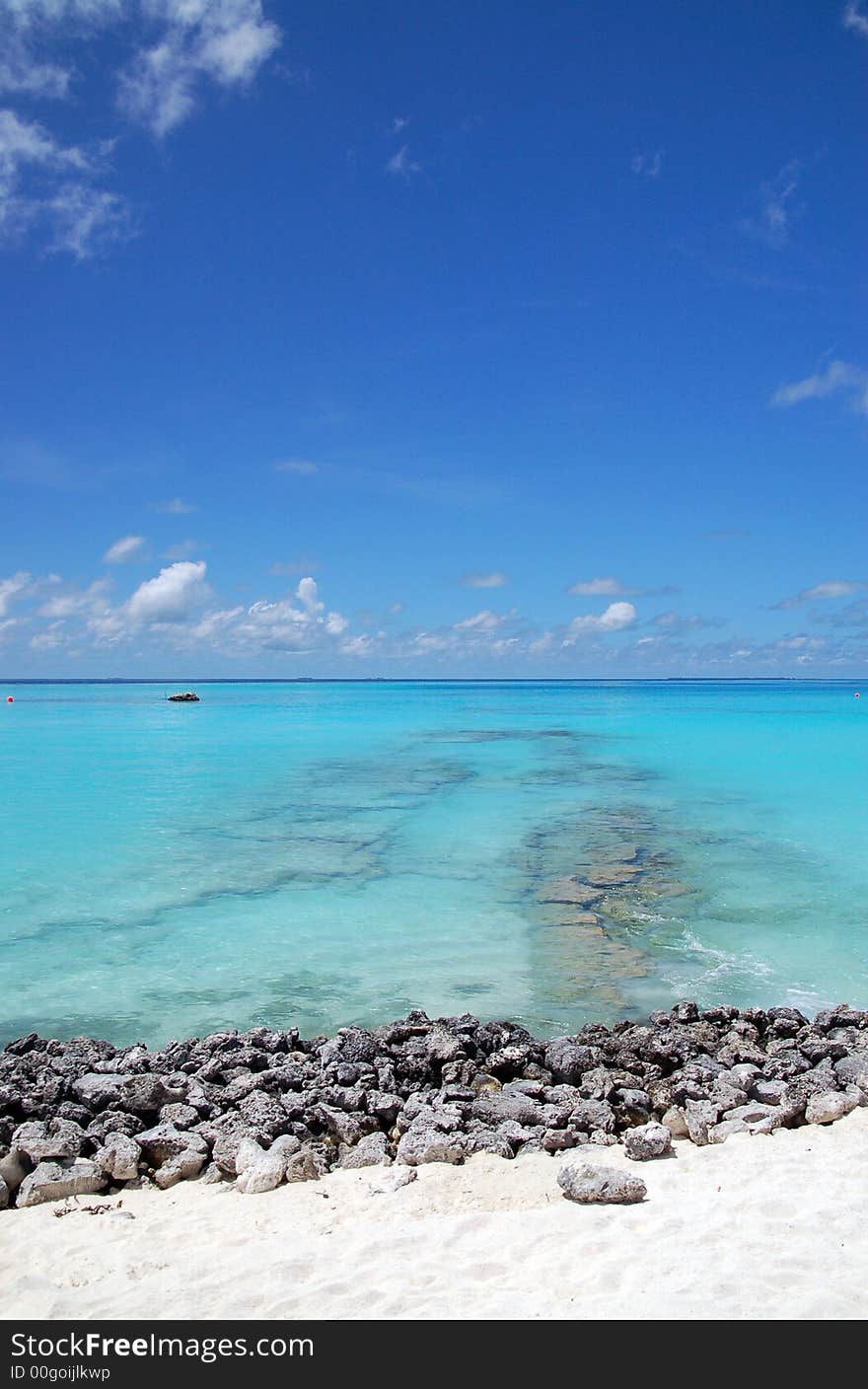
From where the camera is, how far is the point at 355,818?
731 inches

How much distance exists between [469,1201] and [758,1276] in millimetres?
1530

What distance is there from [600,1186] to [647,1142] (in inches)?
25.5

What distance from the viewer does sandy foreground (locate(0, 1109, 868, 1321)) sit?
380 centimetres

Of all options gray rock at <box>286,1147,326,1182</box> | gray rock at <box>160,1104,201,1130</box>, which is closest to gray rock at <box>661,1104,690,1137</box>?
gray rock at <box>286,1147,326,1182</box>

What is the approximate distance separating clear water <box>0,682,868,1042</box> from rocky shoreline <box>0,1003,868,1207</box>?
1203 mm

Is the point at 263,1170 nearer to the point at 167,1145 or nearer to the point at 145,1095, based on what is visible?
the point at 167,1145

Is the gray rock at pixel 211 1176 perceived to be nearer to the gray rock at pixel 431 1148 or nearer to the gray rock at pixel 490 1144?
the gray rock at pixel 431 1148

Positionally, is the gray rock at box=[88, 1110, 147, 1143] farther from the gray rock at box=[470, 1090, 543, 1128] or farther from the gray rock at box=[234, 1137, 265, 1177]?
the gray rock at box=[470, 1090, 543, 1128]

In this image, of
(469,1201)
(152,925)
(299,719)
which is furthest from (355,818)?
(299,719)

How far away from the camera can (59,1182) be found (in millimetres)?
4910

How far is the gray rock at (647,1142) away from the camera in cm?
520
